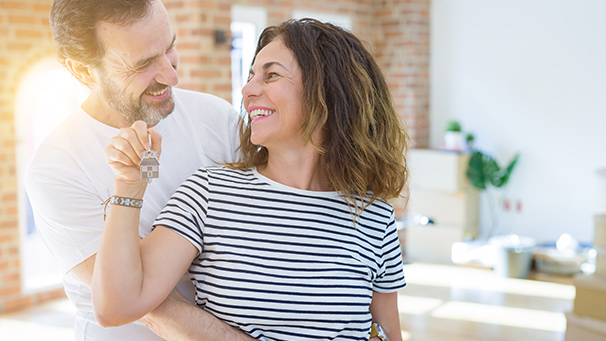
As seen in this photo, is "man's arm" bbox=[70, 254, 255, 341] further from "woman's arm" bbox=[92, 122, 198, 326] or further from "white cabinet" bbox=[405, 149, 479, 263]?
"white cabinet" bbox=[405, 149, 479, 263]

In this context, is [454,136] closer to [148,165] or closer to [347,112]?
[347,112]

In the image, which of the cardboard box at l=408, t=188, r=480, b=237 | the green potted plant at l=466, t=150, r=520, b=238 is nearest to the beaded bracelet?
the cardboard box at l=408, t=188, r=480, b=237

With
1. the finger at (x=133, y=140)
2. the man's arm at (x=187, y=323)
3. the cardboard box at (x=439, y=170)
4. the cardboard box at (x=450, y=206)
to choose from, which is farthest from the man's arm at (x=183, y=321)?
the cardboard box at (x=450, y=206)

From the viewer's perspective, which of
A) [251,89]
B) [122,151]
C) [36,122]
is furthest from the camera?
[36,122]

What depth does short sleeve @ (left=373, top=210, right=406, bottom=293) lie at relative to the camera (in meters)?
1.51

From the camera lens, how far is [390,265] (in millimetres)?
1515

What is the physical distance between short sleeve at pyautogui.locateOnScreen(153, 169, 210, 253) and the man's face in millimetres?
207

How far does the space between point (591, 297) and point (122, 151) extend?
3757 mm

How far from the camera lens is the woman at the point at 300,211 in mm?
1368

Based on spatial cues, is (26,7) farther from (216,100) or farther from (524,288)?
(524,288)

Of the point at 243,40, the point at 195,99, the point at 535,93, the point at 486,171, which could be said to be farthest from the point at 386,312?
the point at 535,93

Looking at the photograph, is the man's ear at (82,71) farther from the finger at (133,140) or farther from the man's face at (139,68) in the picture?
the finger at (133,140)

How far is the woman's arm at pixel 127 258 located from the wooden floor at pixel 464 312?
3.39 meters

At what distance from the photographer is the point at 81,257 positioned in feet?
4.48
